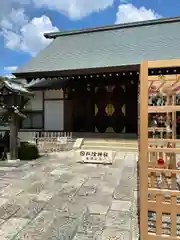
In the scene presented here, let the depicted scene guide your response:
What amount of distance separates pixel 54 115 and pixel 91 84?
2.68 metres

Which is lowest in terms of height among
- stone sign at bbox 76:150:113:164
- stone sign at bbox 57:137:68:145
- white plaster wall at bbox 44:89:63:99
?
stone sign at bbox 76:150:113:164

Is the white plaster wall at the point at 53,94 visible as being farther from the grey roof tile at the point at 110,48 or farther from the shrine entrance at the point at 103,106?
the grey roof tile at the point at 110,48

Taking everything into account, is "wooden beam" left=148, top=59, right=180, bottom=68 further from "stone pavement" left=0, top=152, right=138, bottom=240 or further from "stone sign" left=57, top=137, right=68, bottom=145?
"stone sign" left=57, top=137, right=68, bottom=145

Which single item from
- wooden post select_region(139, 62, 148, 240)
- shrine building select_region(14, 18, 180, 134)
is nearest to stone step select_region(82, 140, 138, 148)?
shrine building select_region(14, 18, 180, 134)

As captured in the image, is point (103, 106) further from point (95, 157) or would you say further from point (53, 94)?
point (95, 157)

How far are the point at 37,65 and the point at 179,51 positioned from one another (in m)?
7.69

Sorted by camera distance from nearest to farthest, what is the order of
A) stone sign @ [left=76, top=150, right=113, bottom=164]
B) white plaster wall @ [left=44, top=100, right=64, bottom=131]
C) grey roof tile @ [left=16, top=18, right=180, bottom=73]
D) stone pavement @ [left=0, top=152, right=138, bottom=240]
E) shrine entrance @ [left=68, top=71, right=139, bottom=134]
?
stone pavement @ [left=0, top=152, right=138, bottom=240] → stone sign @ [left=76, top=150, right=113, bottom=164] → grey roof tile @ [left=16, top=18, right=180, bottom=73] → shrine entrance @ [left=68, top=71, right=139, bottom=134] → white plaster wall @ [left=44, top=100, right=64, bottom=131]

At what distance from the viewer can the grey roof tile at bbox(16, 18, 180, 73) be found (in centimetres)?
1145

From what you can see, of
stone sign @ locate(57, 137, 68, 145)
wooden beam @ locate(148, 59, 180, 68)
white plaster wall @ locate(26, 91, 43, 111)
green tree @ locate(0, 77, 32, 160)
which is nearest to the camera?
wooden beam @ locate(148, 59, 180, 68)

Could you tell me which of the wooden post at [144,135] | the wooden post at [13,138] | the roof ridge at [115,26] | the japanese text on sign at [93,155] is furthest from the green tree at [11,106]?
the roof ridge at [115,26]

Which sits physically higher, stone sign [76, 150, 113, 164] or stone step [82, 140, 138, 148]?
stone step [82, 140, 138, 148]

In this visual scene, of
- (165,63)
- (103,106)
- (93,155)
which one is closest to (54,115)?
(103,106)

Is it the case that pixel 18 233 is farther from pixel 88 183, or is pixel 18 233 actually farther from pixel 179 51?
pixel 179 51

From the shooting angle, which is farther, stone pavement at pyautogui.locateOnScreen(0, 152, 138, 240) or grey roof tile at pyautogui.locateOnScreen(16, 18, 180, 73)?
grey roof tile at pyautogui.locateOnScreen(16, 18, 180, 73)
